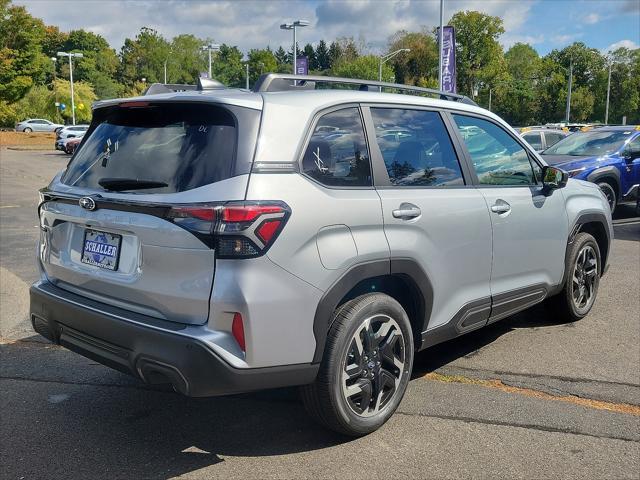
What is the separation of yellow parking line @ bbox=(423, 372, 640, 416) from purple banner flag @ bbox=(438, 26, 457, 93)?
21.1 m

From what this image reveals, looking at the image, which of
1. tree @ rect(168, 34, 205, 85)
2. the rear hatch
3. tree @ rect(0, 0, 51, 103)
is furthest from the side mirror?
tree @ rect(168, 34, 205, 85)

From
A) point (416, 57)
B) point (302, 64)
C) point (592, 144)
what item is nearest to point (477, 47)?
point (416, 57)

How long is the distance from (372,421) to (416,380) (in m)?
0.92

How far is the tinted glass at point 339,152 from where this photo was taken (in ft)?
10.3

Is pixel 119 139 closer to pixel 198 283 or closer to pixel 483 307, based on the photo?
pixel 198 283

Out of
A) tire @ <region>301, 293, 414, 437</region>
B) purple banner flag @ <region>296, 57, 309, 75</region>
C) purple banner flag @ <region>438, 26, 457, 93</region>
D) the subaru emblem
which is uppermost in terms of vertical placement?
purple banner flag @ <region>296, 57, 309, 75</region>

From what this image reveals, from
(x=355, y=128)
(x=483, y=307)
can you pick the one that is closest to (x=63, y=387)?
(x=355, y=128)

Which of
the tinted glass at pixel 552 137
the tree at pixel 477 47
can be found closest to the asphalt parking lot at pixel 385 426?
the tinted glass at pixel 552 137

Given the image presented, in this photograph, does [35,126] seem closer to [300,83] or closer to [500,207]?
[300,83]

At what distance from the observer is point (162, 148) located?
310 centimetres

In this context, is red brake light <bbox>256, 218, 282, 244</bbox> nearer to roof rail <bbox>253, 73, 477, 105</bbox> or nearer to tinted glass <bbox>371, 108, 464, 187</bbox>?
roof rail <bbox>253, 73, 477, 105</bbox>

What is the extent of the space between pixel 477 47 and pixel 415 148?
3033 inches

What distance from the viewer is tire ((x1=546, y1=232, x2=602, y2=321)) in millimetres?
5195

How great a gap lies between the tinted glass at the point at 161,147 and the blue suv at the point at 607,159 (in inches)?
355
